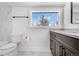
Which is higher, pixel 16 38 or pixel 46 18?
pixel 46 18

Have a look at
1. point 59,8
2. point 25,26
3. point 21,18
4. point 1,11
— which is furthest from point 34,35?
point 1,11

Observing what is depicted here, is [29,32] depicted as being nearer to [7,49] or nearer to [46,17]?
[46,17]

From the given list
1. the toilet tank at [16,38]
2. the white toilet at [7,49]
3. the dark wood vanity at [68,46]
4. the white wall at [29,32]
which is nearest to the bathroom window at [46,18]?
the white wall at [29,32]

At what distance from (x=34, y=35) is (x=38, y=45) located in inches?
13.2

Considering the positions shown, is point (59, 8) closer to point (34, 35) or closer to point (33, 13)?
point (33, 13)

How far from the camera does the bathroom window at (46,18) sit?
341 centimetres

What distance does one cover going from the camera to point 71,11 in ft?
9.82

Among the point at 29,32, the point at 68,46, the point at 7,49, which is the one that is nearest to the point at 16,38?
the point at 29,32

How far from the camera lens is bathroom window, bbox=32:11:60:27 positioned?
134 inches

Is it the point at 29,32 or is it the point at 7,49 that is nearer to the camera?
the point at 7,49

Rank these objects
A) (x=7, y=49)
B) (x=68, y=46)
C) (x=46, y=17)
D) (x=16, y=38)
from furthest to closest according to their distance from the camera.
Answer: (x=46, y=17), (x=16, y=38), (x=7, y=49), (x=68, y=46)

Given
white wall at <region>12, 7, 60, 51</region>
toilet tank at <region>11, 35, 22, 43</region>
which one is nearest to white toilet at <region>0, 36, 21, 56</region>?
white wall at <region>12, 7, 60, 51</region>

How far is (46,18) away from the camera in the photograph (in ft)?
11.6

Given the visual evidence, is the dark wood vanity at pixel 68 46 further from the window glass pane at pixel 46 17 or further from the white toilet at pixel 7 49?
the window glass pane at pixel 46 17
